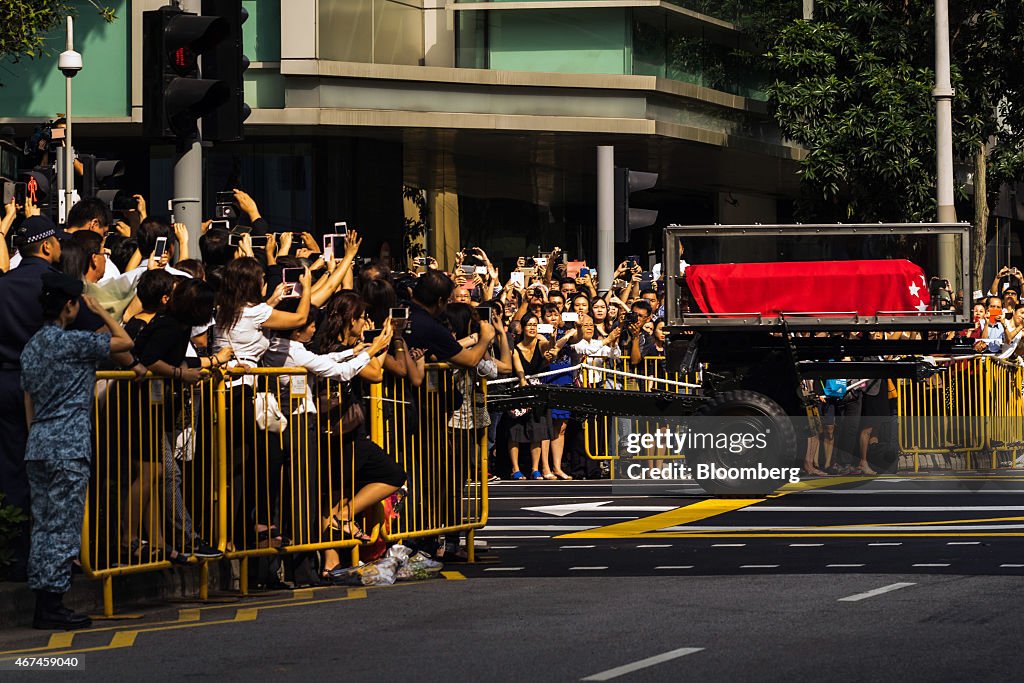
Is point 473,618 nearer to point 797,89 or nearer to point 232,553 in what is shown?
point 232,553

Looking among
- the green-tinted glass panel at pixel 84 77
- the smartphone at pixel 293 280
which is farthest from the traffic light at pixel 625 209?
the green-tinted glass panel at pixel 84 77

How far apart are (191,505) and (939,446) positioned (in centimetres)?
1168

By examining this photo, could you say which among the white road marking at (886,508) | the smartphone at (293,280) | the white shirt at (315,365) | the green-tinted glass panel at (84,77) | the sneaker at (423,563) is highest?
the green-tinted glass panel at (84,77)

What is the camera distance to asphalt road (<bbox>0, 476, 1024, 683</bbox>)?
852 cm

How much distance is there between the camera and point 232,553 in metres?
11.1

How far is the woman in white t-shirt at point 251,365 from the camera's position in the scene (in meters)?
11.2

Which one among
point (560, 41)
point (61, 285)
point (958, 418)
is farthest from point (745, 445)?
point (560, 41)

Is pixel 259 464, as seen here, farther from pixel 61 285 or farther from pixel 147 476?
pixel 61 285

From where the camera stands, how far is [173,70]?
41.1 ft

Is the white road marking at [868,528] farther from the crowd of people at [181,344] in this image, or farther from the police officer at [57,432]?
the police officer at [57,432]

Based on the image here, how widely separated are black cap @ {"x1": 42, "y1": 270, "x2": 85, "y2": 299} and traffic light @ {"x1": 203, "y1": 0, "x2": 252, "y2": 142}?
316cm

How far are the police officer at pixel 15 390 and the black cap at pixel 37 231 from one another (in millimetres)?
467

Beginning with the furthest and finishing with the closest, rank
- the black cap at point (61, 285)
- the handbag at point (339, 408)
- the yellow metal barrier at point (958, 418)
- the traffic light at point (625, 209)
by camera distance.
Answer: the yellow metal barrier at point (958, 418) → the traffic light at point (625, 209) → the handbag at point (339, 408) → the black cap at point (61, 285)

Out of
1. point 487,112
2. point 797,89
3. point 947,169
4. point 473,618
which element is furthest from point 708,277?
point 487,112
